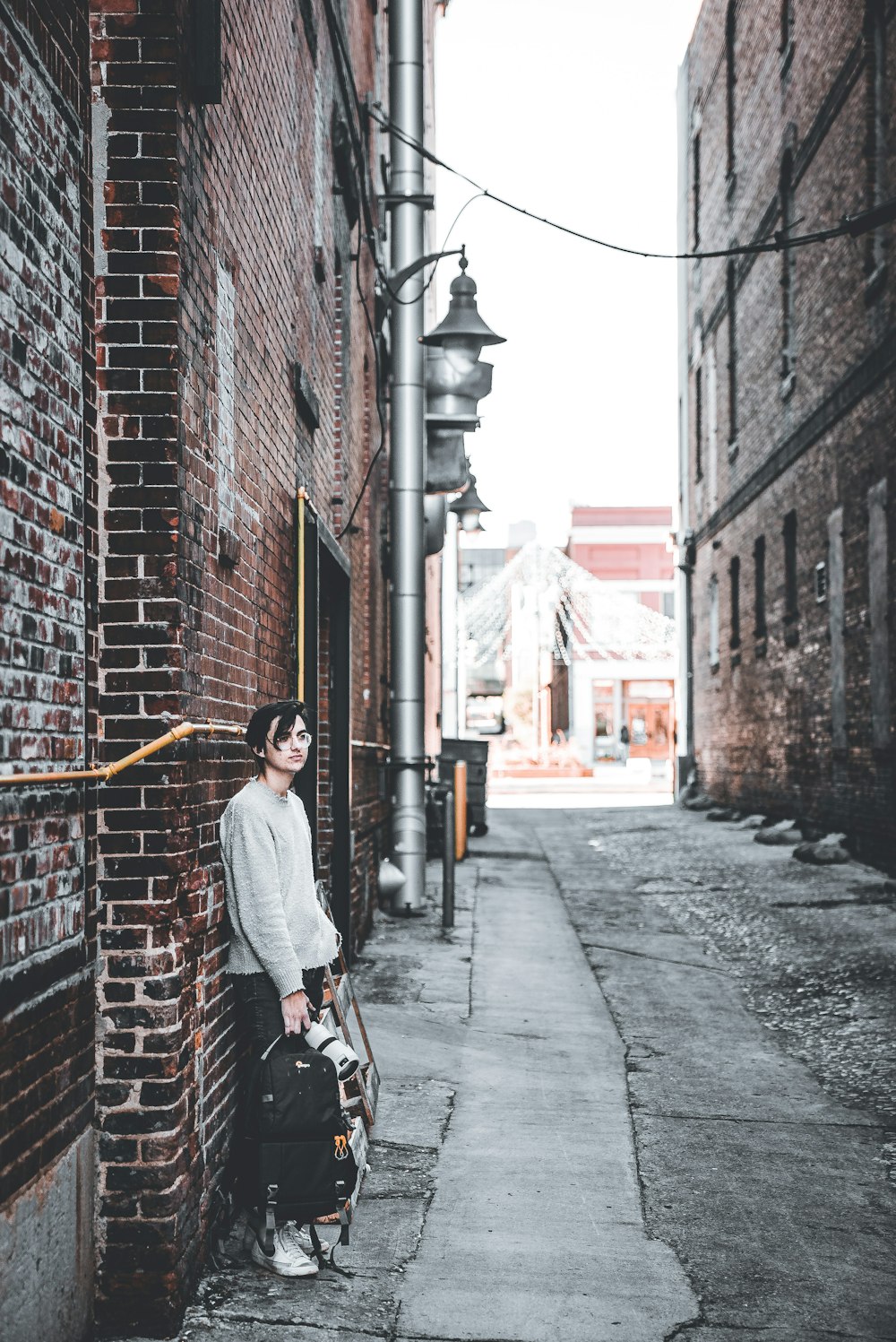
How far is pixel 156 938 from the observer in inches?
148

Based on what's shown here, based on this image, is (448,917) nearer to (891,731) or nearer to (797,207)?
(891,731)

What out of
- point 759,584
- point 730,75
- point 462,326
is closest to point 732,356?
point 759,584

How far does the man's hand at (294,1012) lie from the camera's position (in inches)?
162

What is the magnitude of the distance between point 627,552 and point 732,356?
60.9 meters

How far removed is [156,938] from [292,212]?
4.05 m

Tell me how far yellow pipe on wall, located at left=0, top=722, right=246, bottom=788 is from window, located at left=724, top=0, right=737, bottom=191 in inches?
837

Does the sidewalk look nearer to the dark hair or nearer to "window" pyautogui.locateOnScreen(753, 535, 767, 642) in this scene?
the dark hair

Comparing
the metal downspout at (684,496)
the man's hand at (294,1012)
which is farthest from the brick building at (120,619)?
the metal downspout at (684,496)

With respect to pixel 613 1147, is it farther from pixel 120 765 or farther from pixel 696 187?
pixel 696 187

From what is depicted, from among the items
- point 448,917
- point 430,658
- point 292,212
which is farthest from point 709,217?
point 292,212

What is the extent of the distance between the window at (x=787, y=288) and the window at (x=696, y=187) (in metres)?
8.99

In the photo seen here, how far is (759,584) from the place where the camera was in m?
21.4

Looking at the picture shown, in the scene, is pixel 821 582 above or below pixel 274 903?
above

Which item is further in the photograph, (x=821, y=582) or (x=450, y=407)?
(x=821, y=582)
